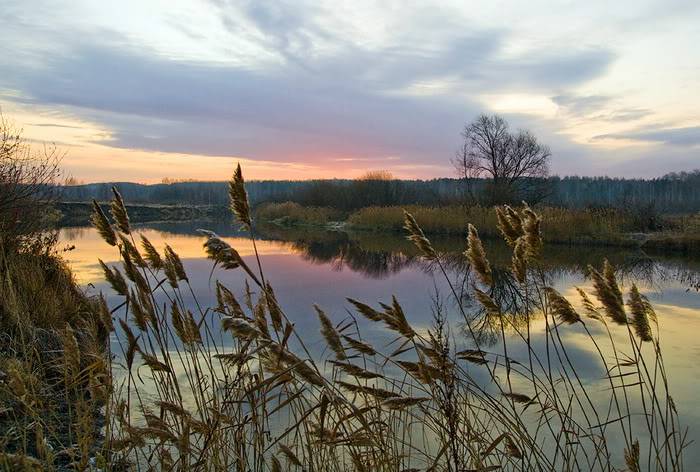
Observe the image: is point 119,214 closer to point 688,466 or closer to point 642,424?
point 688,466

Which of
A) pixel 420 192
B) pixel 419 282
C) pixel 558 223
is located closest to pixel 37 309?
pixel 419 282

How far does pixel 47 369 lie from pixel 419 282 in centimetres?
923

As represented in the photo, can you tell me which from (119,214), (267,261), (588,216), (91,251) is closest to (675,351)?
(119,214)

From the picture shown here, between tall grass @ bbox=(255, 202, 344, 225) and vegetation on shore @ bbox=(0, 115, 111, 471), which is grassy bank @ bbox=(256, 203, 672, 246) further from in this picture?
vegetation on shore @ bbox=(0, 115, 111, 471)

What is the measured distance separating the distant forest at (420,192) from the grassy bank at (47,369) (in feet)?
2.82

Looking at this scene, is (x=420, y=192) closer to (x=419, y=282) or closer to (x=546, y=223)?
(x=546, y=223)

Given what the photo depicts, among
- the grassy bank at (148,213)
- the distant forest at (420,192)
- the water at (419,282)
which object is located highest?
the distant forest at (420,192)

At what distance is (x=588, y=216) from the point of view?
67.9 ft

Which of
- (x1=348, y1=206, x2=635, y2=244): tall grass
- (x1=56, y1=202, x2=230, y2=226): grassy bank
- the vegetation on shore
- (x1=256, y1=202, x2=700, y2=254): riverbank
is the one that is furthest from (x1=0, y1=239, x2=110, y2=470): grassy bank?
(x1=56, y1=202, x2=230, y2=226): grassy bank

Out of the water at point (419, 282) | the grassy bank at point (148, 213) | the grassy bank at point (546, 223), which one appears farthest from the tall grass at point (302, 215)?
the water at point (419, 282)

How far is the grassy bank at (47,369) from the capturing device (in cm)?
221

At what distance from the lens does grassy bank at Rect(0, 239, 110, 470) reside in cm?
221

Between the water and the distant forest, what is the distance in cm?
283

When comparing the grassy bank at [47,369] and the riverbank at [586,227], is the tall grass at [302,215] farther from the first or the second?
the grassy bank at [47,369]
